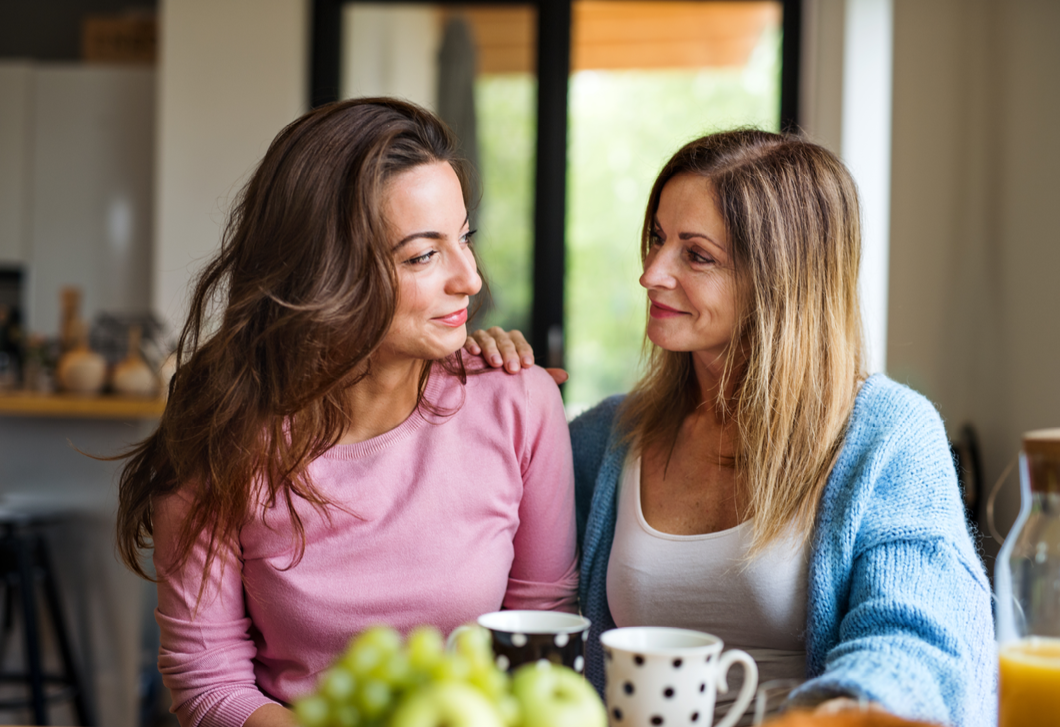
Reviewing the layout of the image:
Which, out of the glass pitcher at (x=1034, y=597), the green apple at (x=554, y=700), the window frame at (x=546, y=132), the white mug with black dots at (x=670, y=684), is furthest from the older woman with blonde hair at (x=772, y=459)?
the window frame at (x=546, y=132)

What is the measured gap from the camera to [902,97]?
2.57 meters

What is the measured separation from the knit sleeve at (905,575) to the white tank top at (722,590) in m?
0.06

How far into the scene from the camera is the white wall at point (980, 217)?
1.74m

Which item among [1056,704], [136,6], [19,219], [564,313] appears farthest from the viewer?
[136,6]

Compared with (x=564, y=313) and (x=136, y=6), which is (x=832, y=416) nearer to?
(x=564, y=313)

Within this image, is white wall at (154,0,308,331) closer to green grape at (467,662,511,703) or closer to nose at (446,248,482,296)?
nose at (446,248,482,296)

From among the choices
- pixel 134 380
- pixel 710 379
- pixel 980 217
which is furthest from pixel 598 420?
pixel 134 380

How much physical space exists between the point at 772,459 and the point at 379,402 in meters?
0.51

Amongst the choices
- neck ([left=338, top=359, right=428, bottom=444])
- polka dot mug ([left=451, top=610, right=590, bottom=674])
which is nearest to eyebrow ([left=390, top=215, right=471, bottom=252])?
neck ([left=338, top=359, right=428, bottom=444])

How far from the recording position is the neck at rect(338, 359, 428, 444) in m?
1.27

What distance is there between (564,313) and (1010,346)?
2176 mm

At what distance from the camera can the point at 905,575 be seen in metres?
1.05

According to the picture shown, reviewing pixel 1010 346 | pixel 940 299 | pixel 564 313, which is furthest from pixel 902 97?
pixel 564 313

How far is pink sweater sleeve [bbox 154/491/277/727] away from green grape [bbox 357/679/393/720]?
641mm
